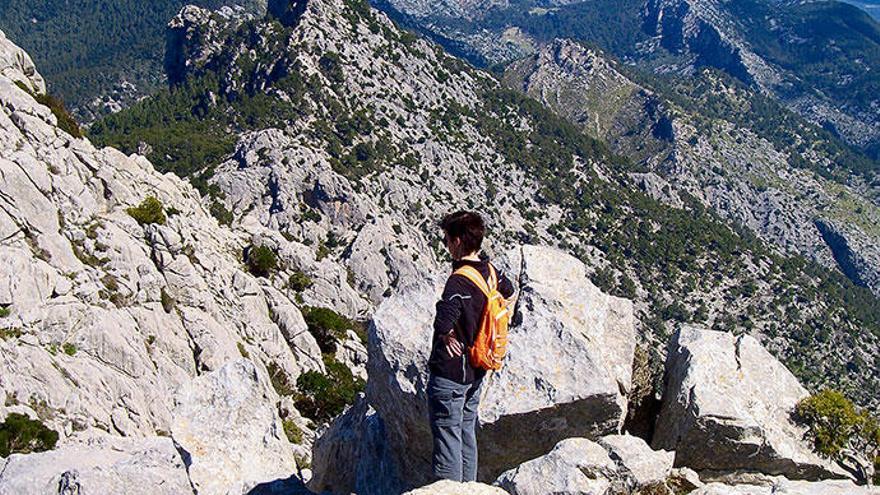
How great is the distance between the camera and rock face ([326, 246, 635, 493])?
13.4 meters

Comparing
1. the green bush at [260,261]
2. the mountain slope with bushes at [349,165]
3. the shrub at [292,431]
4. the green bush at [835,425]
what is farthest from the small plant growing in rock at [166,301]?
the mountain slope with bushes at [349,165]

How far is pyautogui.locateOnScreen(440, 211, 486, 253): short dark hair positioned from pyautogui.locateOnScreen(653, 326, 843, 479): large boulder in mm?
6805

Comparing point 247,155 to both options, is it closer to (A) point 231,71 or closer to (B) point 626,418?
(A) point 231,71

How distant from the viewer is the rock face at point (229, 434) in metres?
13.8

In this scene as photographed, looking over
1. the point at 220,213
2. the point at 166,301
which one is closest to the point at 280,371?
the point at 166,301

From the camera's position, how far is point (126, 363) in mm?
32719

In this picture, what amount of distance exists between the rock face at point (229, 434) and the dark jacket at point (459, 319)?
5939mm

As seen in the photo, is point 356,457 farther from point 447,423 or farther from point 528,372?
point 447,423

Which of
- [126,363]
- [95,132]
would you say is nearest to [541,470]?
[126,363]

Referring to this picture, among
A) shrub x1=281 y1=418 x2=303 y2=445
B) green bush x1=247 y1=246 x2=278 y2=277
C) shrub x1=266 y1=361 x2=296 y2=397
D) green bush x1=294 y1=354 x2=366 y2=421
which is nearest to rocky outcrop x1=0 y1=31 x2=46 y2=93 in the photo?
green bush x1=247 y1=246 x2=278 y2=277

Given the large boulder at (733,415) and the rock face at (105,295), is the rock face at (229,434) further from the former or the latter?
the rock face at (105,295)

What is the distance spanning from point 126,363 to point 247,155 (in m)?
96.9

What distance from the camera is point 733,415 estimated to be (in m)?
13.8

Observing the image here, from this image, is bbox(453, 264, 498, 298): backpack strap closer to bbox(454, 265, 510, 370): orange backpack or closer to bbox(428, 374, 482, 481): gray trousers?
bbox(454, 265, 510, 370): orange backpack
